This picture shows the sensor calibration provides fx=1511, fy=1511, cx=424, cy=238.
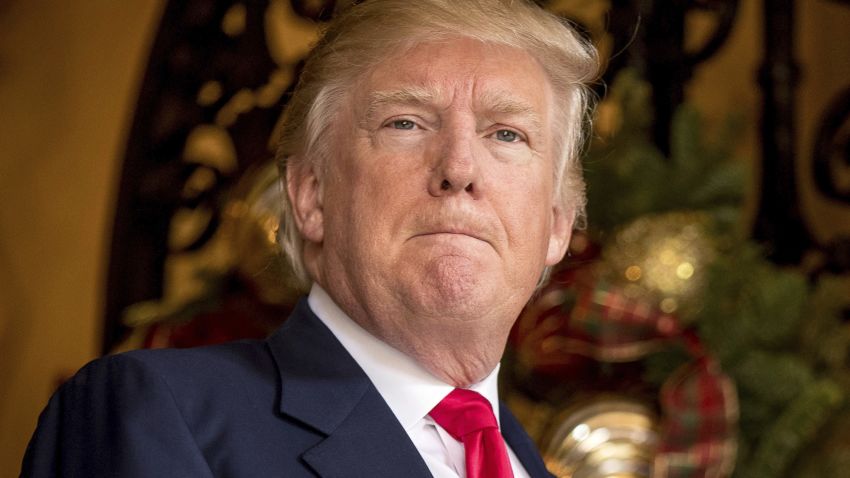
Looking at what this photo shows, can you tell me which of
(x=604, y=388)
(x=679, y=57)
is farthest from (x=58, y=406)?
(x=679, y=57)

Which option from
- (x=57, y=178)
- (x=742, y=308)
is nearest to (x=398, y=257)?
(x=742, y=308)

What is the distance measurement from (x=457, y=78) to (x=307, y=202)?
0.21 metres

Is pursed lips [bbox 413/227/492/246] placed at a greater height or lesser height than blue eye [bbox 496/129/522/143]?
lesser

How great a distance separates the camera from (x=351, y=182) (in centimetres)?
151

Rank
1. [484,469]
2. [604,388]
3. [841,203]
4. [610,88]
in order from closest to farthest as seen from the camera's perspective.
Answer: [484,469], [604,388], [610,88], [841,203]

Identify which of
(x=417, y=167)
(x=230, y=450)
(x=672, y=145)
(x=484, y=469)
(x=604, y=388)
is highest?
(x=417, y=167)

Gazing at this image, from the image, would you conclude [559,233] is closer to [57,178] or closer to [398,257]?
[398,257]

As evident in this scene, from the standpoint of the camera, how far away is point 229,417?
133 centimetres

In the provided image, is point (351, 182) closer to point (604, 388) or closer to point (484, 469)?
point (484, 469)

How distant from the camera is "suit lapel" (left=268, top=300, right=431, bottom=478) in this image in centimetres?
135

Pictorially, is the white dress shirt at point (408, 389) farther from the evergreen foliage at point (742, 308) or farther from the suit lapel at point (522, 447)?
the evergreen foliage at point (742, 308)

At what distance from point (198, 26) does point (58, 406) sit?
128 centimetres

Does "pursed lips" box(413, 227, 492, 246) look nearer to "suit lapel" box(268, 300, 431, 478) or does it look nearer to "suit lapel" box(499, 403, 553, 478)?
"suit lapel" box(268, 300, 431, 478)

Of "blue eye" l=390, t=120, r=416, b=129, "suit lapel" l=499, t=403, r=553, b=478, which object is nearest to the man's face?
"blue eye" l=390, t=120, r=416, b=129
